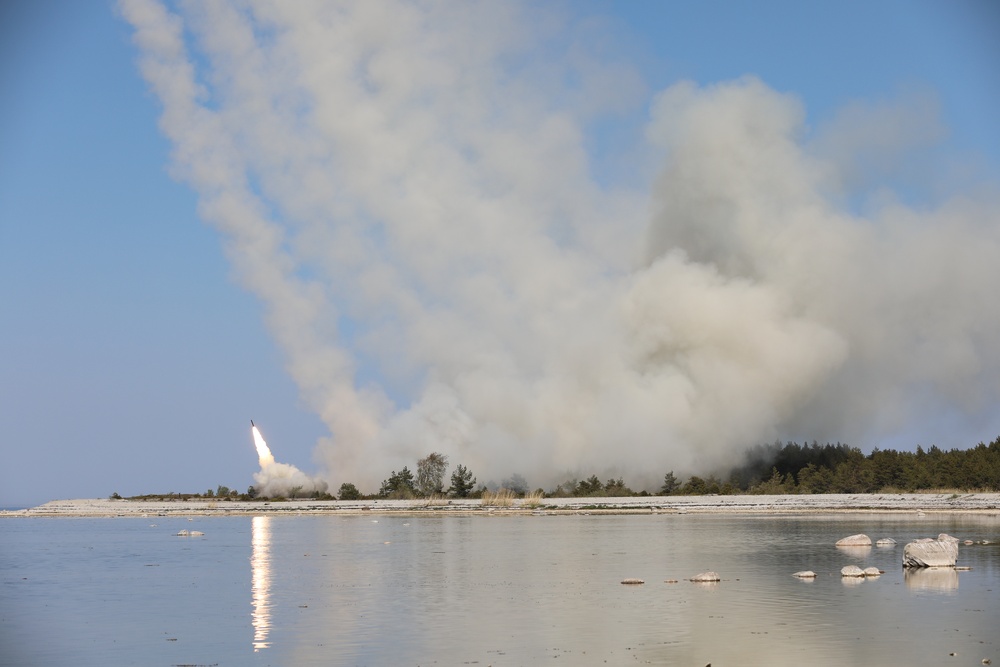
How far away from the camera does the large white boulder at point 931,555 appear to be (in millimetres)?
33875

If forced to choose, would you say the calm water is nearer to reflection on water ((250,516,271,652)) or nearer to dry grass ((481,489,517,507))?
reflection on water ((250,516,271,652))

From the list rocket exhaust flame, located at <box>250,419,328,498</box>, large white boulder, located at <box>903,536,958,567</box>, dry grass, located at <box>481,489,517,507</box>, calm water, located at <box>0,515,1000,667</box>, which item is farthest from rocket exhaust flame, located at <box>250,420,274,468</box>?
large white boulder, located at <box>903,536,958,567</box>

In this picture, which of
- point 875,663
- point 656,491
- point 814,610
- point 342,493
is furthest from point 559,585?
point 342,493

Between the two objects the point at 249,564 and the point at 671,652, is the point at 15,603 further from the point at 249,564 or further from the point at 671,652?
the point at 671,652

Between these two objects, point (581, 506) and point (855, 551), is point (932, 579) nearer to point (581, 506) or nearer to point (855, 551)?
point (855, 551)

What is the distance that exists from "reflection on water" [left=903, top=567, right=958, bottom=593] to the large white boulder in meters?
0.22

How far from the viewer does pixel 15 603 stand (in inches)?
1188

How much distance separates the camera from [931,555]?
1337 inches

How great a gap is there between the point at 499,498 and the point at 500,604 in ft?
228

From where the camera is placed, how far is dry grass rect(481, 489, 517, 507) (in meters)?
94.8

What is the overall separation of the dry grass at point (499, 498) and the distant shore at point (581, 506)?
0.76 meters

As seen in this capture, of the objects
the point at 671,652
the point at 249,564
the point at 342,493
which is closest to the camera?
the point at 671,652

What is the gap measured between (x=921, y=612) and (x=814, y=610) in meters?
2.43

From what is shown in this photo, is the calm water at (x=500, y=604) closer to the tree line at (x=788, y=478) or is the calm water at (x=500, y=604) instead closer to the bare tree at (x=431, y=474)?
the tree line at (x=788, y=478)
